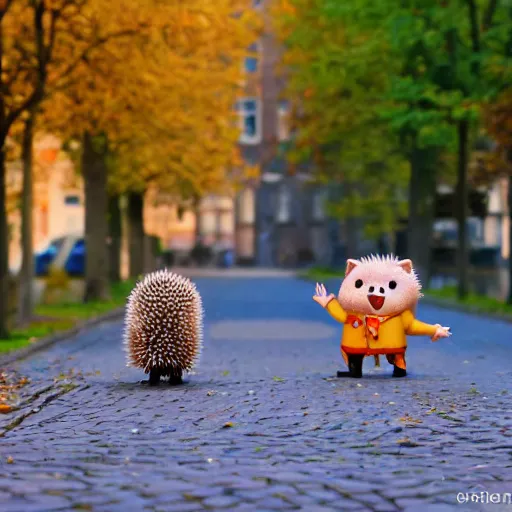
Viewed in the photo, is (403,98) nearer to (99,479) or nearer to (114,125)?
(114,125)

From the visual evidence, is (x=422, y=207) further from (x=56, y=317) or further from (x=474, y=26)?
(x=56, y=317)

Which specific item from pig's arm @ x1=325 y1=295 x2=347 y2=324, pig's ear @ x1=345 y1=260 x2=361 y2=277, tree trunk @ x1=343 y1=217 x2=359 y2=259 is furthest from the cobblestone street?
tree trunk @ x1=343 y1=217 x2=359 y2=259

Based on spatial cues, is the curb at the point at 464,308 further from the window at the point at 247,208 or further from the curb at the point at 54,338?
the window at the point at 247,208

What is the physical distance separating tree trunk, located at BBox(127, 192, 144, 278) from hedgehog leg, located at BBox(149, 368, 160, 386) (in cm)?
3459

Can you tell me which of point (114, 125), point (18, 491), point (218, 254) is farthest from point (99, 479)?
point (218, 254)

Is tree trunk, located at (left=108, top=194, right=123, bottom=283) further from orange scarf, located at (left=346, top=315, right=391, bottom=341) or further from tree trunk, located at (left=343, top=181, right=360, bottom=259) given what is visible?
orange scarf, located at (left=346, top=315, right=391, bottom=341)

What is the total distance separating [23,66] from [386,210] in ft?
97.0

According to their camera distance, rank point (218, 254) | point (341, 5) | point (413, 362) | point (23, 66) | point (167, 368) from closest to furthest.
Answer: point (167, 368)
point (413, 362)
point (23, 66)
point (341, 5)
point (218, 254)

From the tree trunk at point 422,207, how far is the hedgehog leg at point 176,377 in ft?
85.0

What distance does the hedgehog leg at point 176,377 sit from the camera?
43.5 feet

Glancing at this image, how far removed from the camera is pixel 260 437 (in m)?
9.48

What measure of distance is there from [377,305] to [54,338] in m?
8.96

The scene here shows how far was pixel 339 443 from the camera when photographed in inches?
361

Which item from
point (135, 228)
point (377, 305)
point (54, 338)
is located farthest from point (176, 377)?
point (135, 228)
